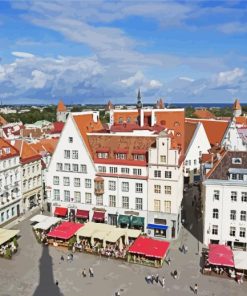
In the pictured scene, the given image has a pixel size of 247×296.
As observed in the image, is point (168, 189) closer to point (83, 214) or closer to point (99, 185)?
point (99, 185)

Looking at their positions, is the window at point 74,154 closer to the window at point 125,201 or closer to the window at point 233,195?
the window at point 125,201

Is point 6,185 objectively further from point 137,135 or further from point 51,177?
point 137,135

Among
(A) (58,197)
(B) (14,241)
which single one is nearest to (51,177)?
(A) (58,197)

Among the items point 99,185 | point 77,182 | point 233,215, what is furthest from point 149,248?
point 77,182

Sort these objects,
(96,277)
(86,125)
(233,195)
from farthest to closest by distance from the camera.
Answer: (86,125) → (233,195) → (96,277)

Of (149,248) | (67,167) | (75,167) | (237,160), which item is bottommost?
(149,248)

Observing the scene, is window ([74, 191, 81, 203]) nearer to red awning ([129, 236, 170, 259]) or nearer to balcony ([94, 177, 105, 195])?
balcony ([94, 177, 105, 195])

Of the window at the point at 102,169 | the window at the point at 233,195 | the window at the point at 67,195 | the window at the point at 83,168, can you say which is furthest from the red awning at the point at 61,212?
the window at the point at 233,195
